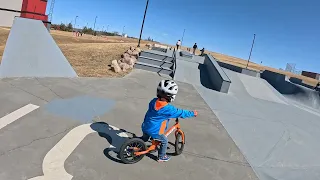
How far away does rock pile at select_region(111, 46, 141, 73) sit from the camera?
12836 millimetres

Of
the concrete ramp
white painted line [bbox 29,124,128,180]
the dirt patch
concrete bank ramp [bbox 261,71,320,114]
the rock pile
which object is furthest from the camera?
concrete bank ramp [bbox 261,71,320,114]

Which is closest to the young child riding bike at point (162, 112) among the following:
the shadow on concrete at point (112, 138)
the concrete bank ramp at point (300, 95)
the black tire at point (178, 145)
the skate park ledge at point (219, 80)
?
the black tire at point (178, 145)

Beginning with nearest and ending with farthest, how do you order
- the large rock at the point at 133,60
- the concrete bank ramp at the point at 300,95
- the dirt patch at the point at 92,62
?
the dirt patch at the point at 92,62 < the large rock at the point at 133,60 < the concrete bank ramp at the point at 300,95

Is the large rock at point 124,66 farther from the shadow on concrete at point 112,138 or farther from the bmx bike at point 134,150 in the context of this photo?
the bmx bike at point 134,150

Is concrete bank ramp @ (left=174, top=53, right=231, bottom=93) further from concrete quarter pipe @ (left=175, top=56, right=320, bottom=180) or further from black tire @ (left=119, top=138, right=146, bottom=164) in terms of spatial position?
black tire @ (left=119, top=138, right=146, bottom=164)

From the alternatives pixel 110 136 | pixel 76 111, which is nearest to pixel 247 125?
pixel 110 136

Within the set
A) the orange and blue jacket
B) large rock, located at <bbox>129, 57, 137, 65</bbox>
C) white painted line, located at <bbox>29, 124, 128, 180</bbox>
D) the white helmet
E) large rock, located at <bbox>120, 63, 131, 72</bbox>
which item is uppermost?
large rock, located at <bbox>129, 57, 137, 65</bbox>

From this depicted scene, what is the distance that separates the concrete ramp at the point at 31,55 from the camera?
351 inches

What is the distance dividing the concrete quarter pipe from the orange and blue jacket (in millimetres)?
2397

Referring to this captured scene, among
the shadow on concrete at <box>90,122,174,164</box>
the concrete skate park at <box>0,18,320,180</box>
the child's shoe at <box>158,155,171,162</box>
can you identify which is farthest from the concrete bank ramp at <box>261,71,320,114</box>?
the shadow on concrete at <box>90,122,174,164</box>

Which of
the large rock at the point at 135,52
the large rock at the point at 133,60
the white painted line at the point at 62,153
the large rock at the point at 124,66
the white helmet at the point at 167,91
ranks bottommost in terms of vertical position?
the white painted line at the point at 62,153

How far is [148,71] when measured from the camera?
15.1m

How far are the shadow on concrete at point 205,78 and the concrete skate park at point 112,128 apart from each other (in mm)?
1154

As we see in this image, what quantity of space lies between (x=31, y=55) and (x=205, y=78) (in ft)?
Result: 32.6
